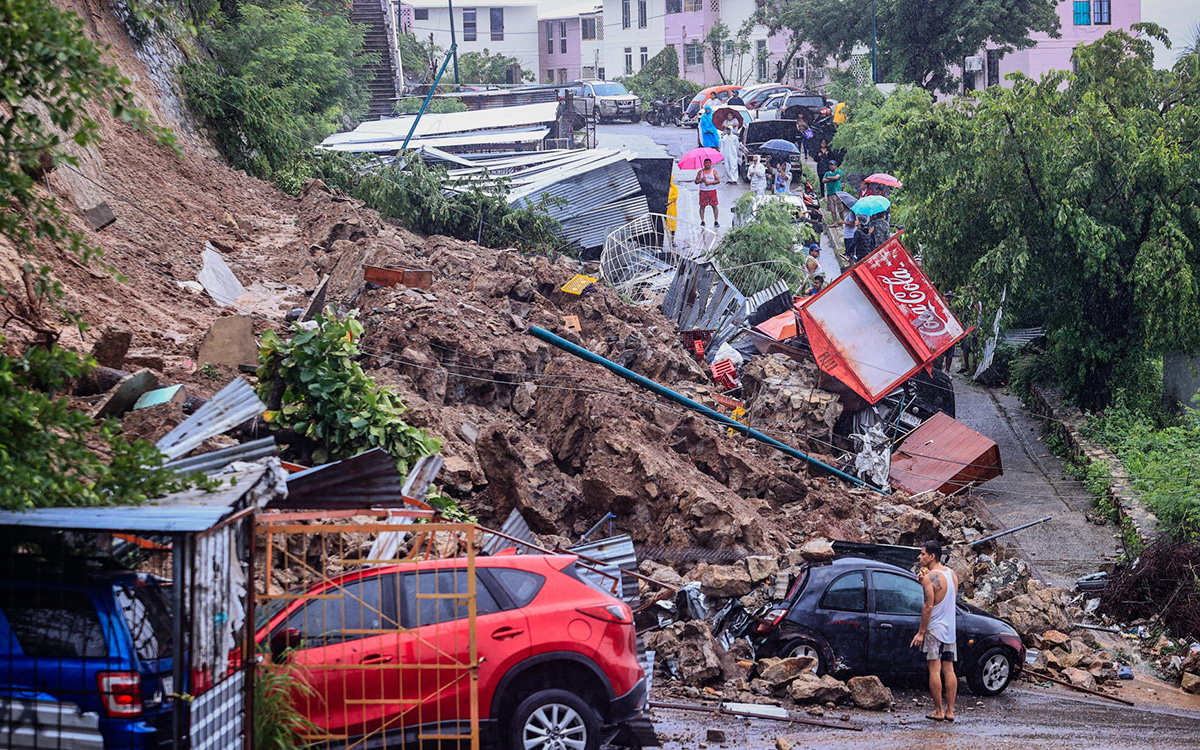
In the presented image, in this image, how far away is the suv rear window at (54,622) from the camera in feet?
15.9

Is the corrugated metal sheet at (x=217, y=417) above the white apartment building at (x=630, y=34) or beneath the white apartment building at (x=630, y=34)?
beneath

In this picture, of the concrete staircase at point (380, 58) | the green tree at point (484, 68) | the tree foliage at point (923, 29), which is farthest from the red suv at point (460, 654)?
the green tree at point (484, 68)

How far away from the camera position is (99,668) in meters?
4.82

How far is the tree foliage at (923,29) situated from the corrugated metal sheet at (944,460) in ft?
91.4

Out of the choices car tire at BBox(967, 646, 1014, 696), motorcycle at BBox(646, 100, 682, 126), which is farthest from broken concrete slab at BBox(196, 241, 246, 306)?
motorcycle at BBox(646, 100, 682, 126)

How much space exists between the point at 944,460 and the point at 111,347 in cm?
1175

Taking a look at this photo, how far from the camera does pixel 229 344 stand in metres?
10.3

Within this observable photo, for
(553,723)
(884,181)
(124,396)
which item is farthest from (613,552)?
(884,181)

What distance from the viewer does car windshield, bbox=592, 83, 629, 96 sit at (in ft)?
162

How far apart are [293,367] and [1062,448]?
13789 millimetres

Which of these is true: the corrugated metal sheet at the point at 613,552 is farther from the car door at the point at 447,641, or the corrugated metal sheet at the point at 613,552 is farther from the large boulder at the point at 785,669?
the car door at the point at 447,641

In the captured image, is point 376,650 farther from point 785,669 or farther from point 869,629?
point 869,629

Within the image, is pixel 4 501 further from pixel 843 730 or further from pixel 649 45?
pixel 649 45

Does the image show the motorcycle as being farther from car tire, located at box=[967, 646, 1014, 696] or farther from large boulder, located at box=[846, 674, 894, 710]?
large boulder, located at box=[846, 674, 894, 710]
